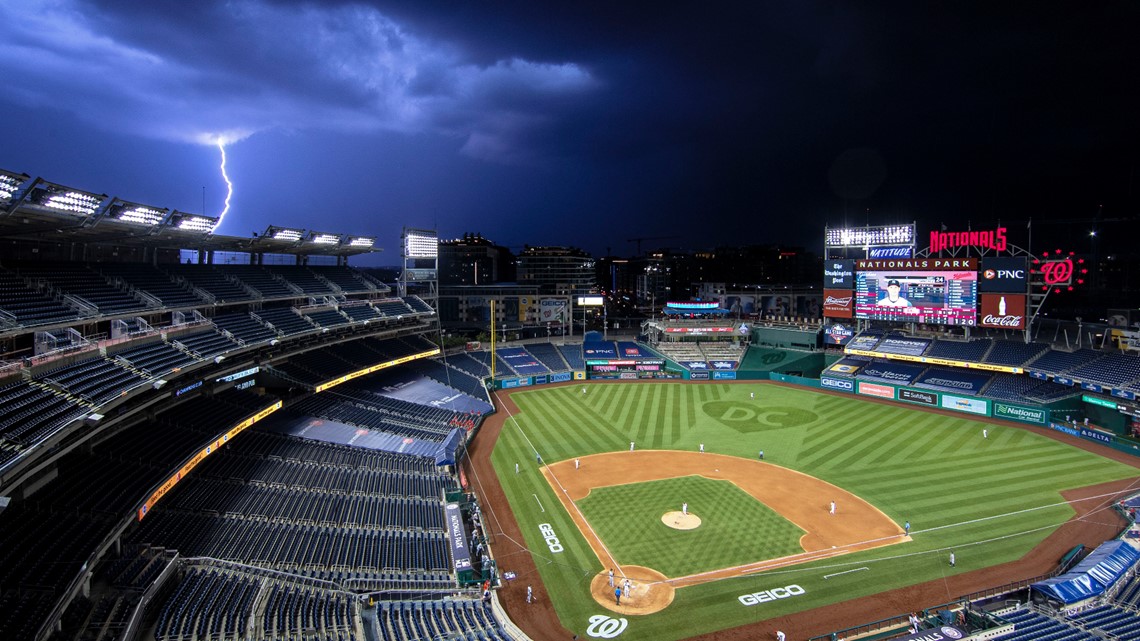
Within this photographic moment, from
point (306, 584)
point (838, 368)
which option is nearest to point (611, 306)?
point (838, 368)

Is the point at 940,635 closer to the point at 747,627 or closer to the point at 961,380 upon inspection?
the point at 747,627

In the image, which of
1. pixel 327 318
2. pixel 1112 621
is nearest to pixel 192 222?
pixel 327 318

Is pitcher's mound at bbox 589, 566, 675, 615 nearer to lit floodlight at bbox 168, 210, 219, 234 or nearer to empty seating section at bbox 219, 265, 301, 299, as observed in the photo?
lit floodlight at bbox 168, 210, 219, 234

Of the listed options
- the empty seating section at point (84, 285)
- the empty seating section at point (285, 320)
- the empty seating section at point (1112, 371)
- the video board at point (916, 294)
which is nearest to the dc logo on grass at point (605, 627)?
the empty seating section at point (84, 285)

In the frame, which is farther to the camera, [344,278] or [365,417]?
[344,278]

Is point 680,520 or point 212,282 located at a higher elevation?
point 212,282

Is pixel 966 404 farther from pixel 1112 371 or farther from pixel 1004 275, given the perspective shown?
pixel 1004 275

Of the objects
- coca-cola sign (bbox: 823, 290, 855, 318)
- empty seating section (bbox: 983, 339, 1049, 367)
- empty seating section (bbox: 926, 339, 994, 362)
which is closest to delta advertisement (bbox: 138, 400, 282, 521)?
coca-cola sign (bbox: 823, 290, 855, 318)

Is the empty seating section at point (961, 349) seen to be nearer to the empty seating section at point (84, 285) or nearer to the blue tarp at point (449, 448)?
the blue tarp at point (449, 448)
